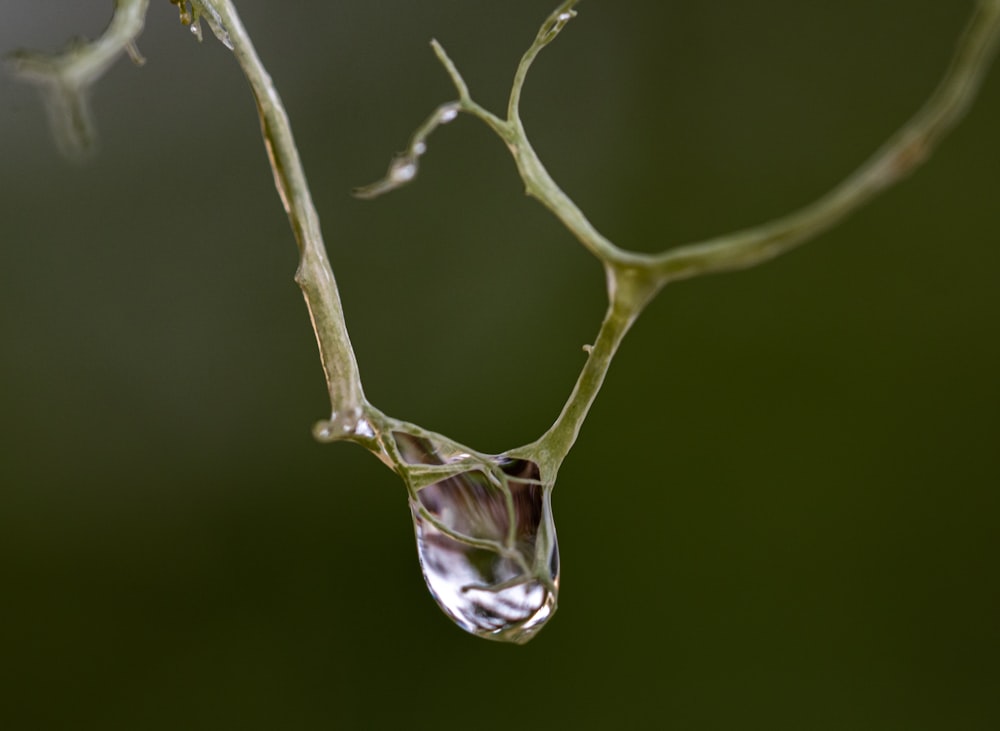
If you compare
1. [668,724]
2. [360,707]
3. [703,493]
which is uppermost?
[703,493]

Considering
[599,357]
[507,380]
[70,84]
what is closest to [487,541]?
[599,357]

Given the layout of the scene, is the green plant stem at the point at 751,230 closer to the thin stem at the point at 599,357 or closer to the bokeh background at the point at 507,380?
the thin stem at the point at 599,357

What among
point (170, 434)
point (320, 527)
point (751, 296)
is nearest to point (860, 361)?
point (751, 296)

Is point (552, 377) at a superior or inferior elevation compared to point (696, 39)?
inferior

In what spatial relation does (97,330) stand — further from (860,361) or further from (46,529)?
(860,361)

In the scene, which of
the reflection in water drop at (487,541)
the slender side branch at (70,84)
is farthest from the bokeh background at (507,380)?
the slender side branch at (70,84)

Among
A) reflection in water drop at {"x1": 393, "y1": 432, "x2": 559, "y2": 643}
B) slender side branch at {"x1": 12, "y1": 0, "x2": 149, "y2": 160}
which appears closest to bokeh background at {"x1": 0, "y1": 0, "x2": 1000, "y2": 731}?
reflection in water drop at {"x1": 393, "y1": 432, "x2": 559, "y2": 643}

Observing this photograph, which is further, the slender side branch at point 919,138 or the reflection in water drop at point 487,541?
the reflection in water drop at point 487,541

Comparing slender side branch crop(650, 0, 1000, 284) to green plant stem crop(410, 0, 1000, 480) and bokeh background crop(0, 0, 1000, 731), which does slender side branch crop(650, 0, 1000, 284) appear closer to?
green plant stem crop(410, 0, 1000, 480)
